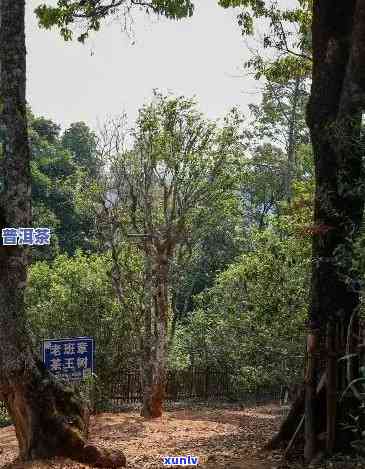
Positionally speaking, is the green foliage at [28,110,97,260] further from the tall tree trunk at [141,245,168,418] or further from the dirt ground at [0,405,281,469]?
the dirt ground at [0,405,281,469]

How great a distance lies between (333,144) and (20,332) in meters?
3.78

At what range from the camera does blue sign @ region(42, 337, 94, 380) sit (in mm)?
9672

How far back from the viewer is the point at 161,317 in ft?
40.9

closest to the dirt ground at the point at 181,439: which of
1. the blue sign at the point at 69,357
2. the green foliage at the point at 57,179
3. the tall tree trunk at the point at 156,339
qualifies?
the tall tree trunk at the point at 156,339

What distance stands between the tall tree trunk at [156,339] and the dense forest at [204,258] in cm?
3

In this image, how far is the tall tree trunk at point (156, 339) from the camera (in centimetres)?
1240

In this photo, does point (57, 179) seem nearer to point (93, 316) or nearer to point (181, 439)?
point (93, 316)

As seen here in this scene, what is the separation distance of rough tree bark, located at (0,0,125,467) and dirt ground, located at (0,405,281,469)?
0.78ft

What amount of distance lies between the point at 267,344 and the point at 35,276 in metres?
6.74

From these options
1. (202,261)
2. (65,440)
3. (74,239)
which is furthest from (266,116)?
(65,440)

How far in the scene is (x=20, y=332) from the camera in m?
6.43

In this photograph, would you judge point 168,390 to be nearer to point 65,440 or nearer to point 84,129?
point 65,440

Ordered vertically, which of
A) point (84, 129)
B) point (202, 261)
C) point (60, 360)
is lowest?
point (60, 360)

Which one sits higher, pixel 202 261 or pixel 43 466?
pixel 202 261
